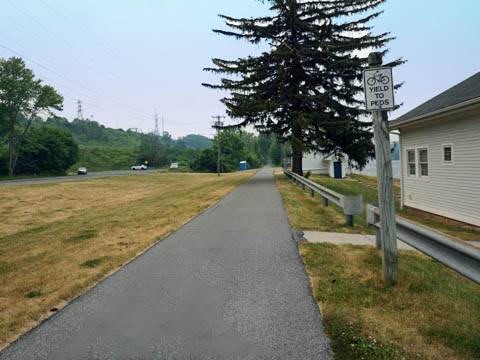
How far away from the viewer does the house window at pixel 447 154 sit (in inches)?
507

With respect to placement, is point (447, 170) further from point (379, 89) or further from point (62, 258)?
point (62, 258)

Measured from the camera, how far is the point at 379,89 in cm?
Answer: 435

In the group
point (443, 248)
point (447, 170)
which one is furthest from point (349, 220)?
point (447, 170)

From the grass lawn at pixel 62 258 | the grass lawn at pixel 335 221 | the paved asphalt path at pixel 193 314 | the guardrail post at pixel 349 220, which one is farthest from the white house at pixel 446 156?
the grass lawn at pixel 62 258

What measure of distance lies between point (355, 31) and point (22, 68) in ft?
166

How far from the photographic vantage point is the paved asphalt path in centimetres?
296

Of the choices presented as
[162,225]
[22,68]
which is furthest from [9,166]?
[162,225]

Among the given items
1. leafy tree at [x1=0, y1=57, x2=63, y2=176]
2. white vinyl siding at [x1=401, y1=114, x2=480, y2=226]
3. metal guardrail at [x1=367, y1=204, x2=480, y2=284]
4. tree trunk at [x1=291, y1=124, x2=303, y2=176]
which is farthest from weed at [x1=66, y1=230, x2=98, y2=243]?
leafy tree at [x1=0, y1=57, x2=63, y2=176]

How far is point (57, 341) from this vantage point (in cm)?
317

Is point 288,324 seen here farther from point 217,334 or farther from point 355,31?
point 355,31

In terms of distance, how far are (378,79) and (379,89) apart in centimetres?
15

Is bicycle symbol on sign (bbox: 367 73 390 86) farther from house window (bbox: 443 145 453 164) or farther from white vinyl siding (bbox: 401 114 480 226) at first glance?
house window (bbox: 443 145 453 164)

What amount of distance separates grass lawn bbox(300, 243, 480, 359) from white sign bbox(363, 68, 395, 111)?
8.18 feet

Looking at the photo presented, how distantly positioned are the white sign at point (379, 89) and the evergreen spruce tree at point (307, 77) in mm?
15541
